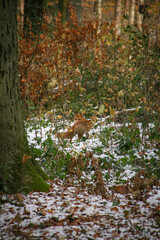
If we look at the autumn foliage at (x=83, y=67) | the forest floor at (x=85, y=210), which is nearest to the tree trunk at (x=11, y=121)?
the forest floor at (x=85, y=210)

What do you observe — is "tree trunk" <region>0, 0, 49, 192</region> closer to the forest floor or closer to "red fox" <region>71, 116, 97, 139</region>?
the forest floor

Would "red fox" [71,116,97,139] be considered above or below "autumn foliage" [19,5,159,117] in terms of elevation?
below

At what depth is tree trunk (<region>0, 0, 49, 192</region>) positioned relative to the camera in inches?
95.1

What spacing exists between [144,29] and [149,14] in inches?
10.6

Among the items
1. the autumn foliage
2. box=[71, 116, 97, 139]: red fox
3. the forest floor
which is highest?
the autumn foliage

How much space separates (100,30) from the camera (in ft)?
20.4

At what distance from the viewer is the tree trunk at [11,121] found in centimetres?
242

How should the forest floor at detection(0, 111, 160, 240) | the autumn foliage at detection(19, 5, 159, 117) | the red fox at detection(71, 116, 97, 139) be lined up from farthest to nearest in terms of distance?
the autumn foliage at detection(19, 5, 159, 117), the red fox at detection(71, 116, 97, 139), the forest floor at detection(0, 111, 160, 240)

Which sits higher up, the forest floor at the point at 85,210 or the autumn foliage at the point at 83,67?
the autumn foliage at the point at 83,67

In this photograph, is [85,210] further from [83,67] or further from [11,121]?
[83,67]

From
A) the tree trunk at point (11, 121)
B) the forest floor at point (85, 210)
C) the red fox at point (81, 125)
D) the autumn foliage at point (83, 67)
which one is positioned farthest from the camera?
the autumn foliage at point (83, 67)

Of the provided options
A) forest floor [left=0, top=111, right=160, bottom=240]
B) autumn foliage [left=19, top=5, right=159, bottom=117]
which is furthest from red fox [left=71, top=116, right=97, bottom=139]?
forest floor [left=0, top=111, right=160, bottom=240]

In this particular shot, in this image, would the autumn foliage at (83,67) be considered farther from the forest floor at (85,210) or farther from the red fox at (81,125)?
the forest floor at (85,210)

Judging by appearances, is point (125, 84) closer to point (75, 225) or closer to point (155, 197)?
point (155, 197)
